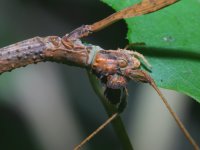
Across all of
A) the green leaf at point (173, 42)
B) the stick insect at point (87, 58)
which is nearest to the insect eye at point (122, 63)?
the stick insect at point (87, 58)

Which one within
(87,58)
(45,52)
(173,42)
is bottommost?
(173,42)

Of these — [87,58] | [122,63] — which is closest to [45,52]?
[87,58]

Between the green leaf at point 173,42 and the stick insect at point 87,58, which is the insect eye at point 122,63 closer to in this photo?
the stick insect at point 87,58

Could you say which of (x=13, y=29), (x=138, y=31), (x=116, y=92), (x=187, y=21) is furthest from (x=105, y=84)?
(x=13, y=29)

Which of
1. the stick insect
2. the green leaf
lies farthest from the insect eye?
the green leaf

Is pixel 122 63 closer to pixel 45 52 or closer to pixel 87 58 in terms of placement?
pixel 87 58

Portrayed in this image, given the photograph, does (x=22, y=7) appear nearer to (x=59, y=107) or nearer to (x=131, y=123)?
(x=59, y=107)

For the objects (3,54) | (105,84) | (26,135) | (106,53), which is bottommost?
(26,135)

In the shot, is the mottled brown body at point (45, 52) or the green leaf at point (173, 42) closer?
the green leaf at point (173, 42)

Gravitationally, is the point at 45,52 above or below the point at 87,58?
above
